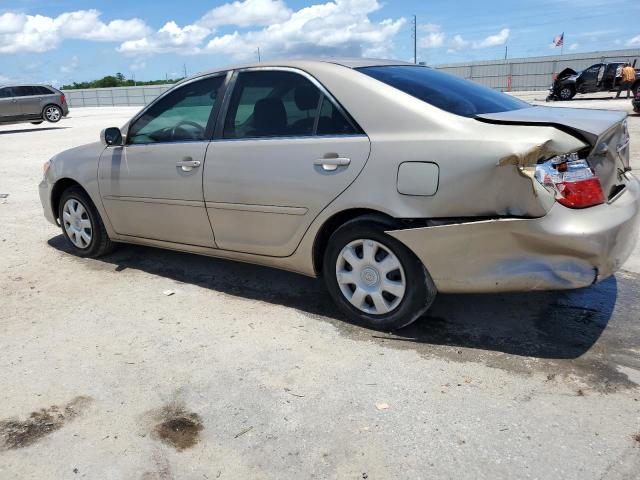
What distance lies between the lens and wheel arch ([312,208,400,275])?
3.25m

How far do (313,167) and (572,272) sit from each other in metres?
1.59

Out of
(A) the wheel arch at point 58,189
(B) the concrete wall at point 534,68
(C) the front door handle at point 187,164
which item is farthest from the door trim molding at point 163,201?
(B) the concrete wall at point 534,68

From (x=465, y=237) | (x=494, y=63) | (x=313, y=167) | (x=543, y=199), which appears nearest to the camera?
(x=543, y=199)

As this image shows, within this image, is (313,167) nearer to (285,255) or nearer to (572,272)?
(285,255)

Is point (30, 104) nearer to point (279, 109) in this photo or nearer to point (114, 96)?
point (279, 109)

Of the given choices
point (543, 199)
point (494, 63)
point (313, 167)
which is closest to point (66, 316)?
point (313, 167)

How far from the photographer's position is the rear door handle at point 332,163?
10.9 feet

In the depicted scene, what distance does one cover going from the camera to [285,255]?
3.79 metres

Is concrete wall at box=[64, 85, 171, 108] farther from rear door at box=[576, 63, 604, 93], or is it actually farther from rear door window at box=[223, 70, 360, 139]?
rear door window at box=[223, 70, 360, 139]

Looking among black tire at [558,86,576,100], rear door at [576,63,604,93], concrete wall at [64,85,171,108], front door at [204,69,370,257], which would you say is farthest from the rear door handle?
concrete wall at [64,85,171,108]

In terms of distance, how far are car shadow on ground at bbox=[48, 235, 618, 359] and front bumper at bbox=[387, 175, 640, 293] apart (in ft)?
1.46

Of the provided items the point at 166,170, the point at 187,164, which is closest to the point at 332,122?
the point at 187,164

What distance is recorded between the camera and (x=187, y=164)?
4.08 m

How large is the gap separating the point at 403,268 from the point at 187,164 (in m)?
1.82
